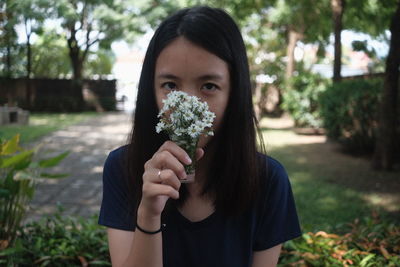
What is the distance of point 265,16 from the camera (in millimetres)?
17328

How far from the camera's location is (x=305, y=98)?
483 inches

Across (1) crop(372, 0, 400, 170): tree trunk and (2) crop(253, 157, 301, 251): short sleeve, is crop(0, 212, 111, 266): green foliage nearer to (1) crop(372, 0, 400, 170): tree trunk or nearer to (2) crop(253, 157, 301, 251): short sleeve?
(2) crop(253, 157, 301, 251): short sleeve

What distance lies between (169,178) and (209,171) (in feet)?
1.75

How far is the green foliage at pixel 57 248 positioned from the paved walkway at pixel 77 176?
0.21m

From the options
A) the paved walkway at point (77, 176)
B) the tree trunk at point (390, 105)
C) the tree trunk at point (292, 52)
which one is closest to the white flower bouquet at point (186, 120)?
the paved walkway at point (77, 176)

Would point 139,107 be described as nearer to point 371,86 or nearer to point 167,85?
point 167,85

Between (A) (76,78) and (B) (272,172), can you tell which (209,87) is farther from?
(A) (76,78)

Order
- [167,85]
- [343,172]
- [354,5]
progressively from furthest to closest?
[354,5]
[343,172]
[167,85]

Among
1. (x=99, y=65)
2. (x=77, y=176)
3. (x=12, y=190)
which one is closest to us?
(x=12, y=190)

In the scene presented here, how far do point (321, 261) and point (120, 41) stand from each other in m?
19.0

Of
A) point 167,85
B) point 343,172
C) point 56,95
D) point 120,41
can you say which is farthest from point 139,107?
point 56,95

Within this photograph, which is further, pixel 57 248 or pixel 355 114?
pixel 355 114

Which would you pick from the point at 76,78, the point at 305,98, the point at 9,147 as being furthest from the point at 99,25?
the point at 9,147

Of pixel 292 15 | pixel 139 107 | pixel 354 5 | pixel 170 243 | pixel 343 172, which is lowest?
pixel 343 172
